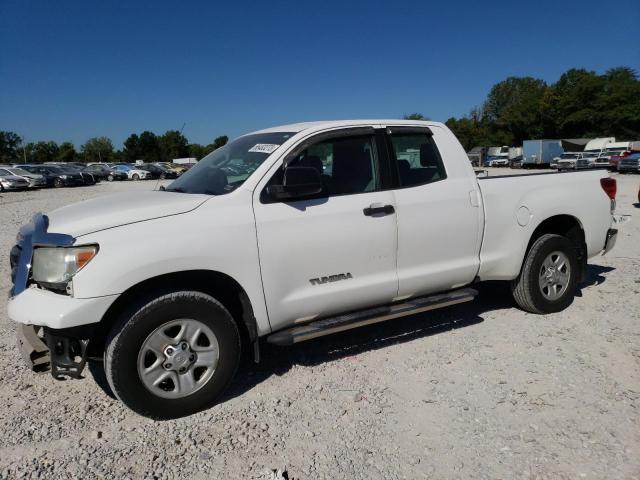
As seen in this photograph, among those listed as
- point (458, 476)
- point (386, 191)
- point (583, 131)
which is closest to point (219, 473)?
point (458, 476)

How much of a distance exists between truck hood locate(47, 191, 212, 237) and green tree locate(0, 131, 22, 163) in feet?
347

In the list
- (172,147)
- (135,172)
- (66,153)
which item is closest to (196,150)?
(172,147)

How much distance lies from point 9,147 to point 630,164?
10995cm

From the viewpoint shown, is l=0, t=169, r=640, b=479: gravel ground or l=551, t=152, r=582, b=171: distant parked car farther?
l=551, t=152, r=582, b=171: distant parked car

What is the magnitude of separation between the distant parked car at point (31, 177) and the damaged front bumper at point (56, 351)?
31.9 m

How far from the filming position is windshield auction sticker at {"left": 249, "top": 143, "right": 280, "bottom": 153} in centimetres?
368

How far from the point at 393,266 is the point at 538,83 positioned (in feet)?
383

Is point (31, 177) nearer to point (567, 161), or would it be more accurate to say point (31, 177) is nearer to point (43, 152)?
point (567, 161)

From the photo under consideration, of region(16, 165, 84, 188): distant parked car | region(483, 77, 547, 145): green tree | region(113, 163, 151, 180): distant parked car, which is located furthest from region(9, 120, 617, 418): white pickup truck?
region(483, 77, 547, 145): green tree

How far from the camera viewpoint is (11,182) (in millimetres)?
29016

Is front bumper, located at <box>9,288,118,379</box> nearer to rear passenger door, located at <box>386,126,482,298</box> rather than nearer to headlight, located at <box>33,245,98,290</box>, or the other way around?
headlight, located at <box>33,245,98,290</box>

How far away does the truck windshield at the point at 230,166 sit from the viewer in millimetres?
3641

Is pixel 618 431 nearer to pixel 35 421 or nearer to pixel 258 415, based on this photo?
pixel 258 415

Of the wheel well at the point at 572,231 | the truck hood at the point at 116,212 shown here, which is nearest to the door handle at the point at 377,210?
the truck hood at the point at 116,212
